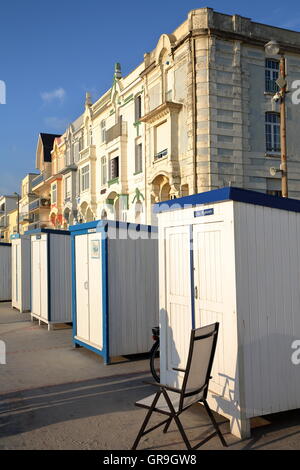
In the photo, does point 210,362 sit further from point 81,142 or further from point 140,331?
point 81,142

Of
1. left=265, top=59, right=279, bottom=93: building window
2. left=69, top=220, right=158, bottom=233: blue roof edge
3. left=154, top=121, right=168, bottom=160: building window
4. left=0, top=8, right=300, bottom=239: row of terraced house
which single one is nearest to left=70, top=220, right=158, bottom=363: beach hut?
left=69, top=220, right=158, bottom=233: blue roof edge

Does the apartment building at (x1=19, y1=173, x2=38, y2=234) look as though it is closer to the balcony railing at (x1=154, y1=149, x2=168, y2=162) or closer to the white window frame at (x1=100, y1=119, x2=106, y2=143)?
the white window frame at (x1=100, y1=119, x2=106, y2=143)

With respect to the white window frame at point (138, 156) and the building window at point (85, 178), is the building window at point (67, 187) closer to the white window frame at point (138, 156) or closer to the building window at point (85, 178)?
the building window at point (85, 178)

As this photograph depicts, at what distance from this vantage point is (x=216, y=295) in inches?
216

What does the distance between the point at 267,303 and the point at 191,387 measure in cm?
145

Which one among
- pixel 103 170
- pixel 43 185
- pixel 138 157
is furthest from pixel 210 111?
pixel 43 185

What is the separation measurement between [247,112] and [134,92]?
321 inches

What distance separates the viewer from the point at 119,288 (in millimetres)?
8641

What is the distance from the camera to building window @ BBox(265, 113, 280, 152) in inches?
843

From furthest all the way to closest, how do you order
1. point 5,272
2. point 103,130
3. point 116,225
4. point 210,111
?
point 103,130 < point 210,111 < point 5,272 < point 116,225

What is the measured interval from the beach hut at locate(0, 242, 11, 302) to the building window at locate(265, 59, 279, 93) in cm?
1415

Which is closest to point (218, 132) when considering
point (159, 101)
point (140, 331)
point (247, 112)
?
point (247, 112)

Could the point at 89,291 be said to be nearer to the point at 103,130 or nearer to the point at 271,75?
the point at 271,75

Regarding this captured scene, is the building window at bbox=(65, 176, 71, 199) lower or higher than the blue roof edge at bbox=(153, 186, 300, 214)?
higher
